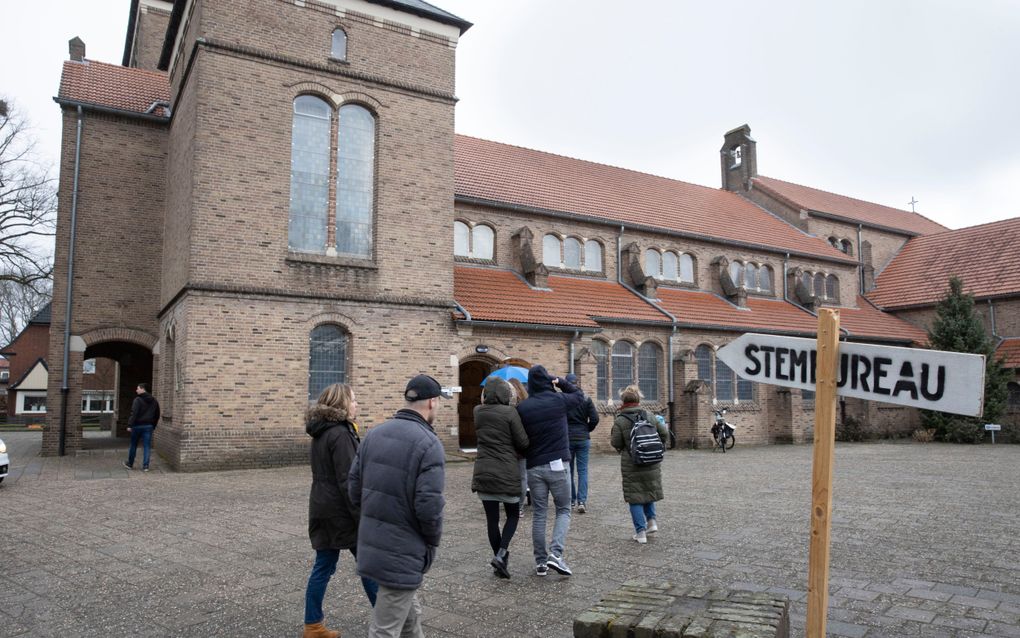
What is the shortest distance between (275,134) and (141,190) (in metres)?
5.86

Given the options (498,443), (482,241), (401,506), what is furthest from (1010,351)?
(401,506)

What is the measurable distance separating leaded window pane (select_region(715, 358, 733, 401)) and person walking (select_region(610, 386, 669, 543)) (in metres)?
18.3

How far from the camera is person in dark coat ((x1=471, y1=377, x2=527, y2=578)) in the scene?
619cm

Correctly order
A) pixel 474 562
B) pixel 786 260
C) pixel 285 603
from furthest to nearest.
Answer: pixel 786 260 < pixel 474 562 < pixel 285 603

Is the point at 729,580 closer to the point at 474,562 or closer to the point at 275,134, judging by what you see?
the point at 474,562

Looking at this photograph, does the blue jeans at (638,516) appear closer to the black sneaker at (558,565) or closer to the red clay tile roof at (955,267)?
the black sneaker at (558,565)

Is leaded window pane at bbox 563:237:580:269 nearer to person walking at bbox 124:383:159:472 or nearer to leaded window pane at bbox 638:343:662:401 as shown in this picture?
leaded window pane at bbox 638:343:662:401

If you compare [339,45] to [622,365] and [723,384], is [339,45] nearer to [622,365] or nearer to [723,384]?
[622,365]

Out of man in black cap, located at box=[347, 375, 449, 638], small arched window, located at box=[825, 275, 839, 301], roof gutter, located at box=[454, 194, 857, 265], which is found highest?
roof gutter, located at box=[454, 194, 857, 265]

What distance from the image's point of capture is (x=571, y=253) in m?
24.4

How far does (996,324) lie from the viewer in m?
30.0

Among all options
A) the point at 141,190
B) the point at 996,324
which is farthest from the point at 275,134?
the point at 996,324

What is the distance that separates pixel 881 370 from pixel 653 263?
23678 millimetres

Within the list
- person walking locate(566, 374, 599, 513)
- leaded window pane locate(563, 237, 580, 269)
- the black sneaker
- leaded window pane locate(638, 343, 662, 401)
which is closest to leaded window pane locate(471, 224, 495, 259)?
leaded window pane locate(563, 237, 580, 269)
